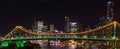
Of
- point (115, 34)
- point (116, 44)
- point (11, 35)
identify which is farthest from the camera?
point (11, 35)

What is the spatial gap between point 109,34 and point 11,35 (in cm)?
1726

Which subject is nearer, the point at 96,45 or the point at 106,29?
the point at 106,29


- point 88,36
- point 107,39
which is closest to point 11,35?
point 88,36

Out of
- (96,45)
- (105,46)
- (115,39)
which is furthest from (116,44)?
(96,45)

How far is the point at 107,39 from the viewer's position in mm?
58656

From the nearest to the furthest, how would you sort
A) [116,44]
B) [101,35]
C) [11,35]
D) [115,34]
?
[116,44] → [115,34] → [101,35] → [11,35]

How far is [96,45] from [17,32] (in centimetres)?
1340

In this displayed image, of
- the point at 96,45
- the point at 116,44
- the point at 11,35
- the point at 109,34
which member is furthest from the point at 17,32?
the point at 116,44

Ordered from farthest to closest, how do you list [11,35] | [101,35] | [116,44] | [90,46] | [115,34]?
[90,46]
[11,35]
[101,35]
[115,34]
[116,44]

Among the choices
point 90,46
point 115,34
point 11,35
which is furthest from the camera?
point 90,46

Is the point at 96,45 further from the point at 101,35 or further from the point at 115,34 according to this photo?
the point at 115,34

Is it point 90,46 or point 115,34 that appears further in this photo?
point 90,46

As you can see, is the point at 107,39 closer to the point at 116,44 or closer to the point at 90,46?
the point at 116,44

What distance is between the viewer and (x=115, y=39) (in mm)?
56281
